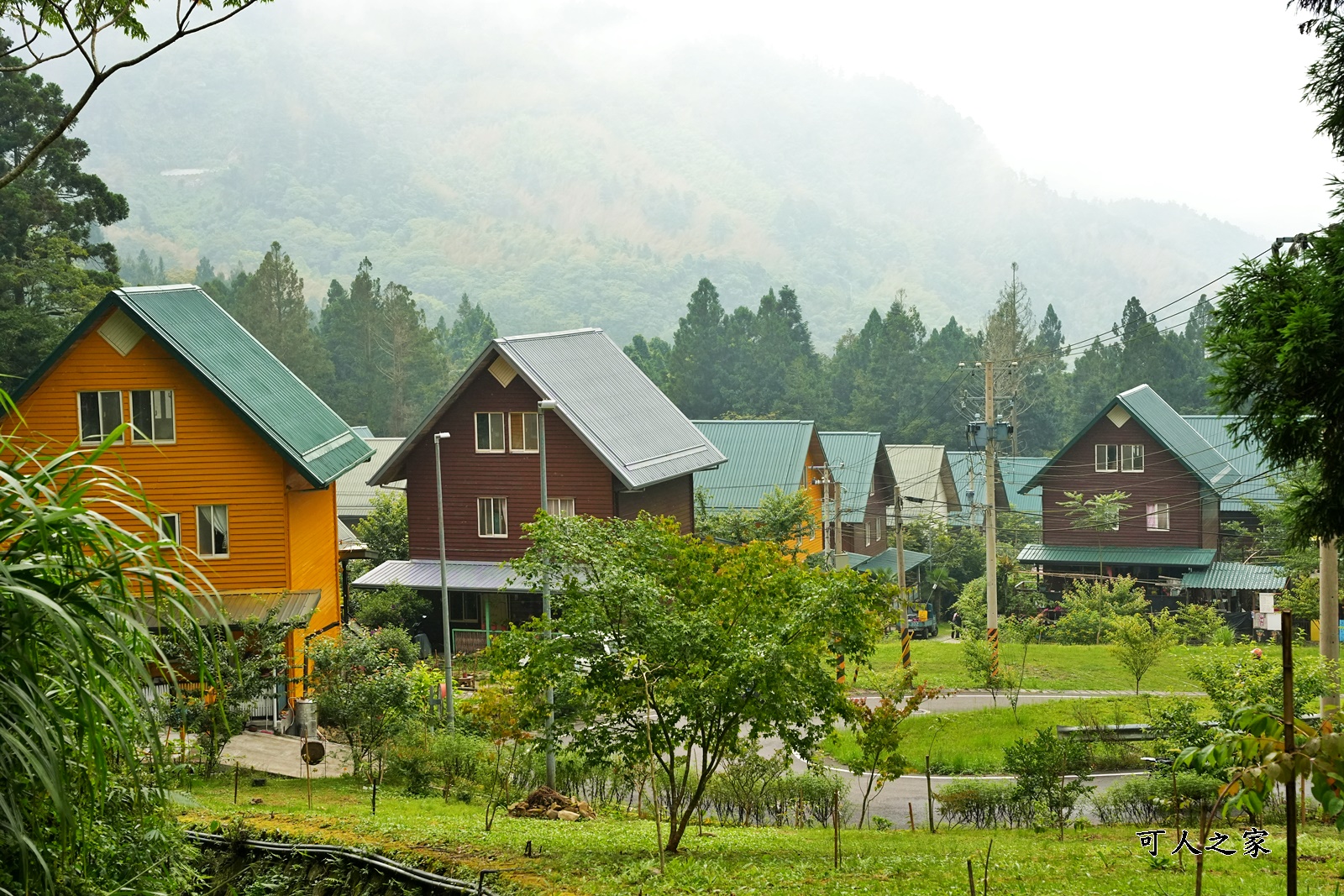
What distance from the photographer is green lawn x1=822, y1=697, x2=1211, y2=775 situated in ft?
70.4

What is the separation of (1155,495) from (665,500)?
21604 mm

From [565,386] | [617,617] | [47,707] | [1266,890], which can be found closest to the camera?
[47,707]

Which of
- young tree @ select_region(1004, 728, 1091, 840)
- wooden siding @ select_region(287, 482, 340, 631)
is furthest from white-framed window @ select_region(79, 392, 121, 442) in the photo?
young tree @ select_region(1004, 728, 1091, 840)

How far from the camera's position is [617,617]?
40.1 feet

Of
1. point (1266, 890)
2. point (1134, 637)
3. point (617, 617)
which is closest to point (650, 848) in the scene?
point (617, 617)

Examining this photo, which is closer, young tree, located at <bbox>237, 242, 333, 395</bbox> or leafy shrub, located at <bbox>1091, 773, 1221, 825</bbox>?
leafy shrub, located at <bbox>1091, 773, 1221, 825</bbox>

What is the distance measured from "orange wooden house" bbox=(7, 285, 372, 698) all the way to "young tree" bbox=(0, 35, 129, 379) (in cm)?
1043

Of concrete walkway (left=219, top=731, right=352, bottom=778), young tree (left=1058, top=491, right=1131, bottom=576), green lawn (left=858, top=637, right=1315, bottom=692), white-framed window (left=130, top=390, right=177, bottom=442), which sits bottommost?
green lawn (left=858, top=637, right=1315, bottom=692)

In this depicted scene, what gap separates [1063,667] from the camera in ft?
107

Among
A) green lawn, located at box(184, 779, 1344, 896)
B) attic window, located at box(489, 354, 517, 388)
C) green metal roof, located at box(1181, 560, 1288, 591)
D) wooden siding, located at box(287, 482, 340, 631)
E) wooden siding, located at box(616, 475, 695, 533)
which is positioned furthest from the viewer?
green metal roof, located at box(1181, 560, 1288, 591)

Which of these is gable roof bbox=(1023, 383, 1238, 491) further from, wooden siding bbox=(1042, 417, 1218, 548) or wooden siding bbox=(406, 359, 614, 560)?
wooden siding bbox=(406, 359, 614, 560)

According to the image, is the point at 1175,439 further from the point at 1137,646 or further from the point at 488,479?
the point at 488,479

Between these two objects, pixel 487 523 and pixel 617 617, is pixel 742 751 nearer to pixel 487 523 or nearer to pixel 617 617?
pixel 617 617

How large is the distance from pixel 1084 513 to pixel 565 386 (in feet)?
79.2
